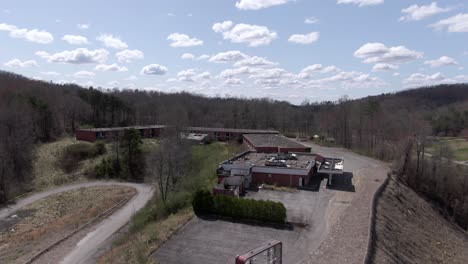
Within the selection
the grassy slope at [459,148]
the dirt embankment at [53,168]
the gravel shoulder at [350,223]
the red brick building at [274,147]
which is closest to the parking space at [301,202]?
the gravel shoulder at [350,223]

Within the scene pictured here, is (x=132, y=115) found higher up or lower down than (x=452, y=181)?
higher up

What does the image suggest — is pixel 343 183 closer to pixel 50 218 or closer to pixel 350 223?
pixel 350 223

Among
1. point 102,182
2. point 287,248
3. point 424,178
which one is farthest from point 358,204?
point 102,182

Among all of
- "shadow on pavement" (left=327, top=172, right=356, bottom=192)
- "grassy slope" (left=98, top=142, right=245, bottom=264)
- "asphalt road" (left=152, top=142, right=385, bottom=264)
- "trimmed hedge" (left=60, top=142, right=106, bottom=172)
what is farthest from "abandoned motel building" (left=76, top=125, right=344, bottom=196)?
"trimmed hedge" (left=60, top=142, right=106, bottom=172)

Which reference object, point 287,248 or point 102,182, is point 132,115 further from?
point 287,248

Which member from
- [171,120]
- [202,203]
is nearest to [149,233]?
[202,203]

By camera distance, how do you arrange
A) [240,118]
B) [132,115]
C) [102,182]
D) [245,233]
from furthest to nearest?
[240,118]
[132,115]
[102,182]
[245,233]

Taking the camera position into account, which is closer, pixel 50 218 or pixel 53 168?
pixel 50 218
